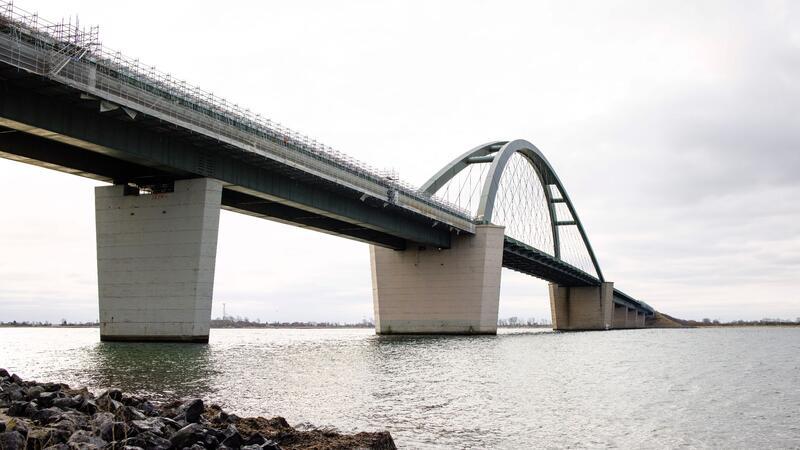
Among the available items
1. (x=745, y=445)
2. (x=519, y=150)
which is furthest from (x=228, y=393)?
(x=519, y=150)

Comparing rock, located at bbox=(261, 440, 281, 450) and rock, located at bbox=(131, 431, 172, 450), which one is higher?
rock, located at bbox=(131, 431, 172, 450)

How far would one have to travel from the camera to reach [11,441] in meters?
8.80

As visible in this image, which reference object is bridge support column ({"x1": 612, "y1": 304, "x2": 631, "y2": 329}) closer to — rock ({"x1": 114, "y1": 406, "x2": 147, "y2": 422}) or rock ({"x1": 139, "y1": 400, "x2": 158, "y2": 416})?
rock ({"x1": 139, "y1": 400, "x2": 158, "y2": 416})

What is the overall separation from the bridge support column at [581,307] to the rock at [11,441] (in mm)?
143101

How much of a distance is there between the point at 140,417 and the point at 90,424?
1369 mm

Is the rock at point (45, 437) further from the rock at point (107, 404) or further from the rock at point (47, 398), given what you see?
the rock at point (47, 398)

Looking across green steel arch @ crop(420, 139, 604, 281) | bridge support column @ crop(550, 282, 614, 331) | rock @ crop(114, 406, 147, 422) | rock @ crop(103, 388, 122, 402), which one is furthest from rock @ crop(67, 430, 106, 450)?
bridge support column @ crop(550, 282, 614, 331)

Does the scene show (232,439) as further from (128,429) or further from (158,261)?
(158,261)

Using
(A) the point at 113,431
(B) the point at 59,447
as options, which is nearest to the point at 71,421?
(A) the point at 113,431

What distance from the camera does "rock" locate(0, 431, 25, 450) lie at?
8.73 metres

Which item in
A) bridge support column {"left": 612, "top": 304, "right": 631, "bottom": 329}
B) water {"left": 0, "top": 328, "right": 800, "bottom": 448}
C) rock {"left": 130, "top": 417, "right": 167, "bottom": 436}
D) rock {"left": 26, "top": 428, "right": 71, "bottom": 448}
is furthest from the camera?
bridge support column {"left": 612, "top": 304, "right": 631, "bottom": 329}

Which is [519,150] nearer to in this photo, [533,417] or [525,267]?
[525,267]

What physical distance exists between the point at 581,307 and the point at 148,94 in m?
126

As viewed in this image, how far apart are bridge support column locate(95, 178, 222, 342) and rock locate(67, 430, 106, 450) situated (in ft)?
107
